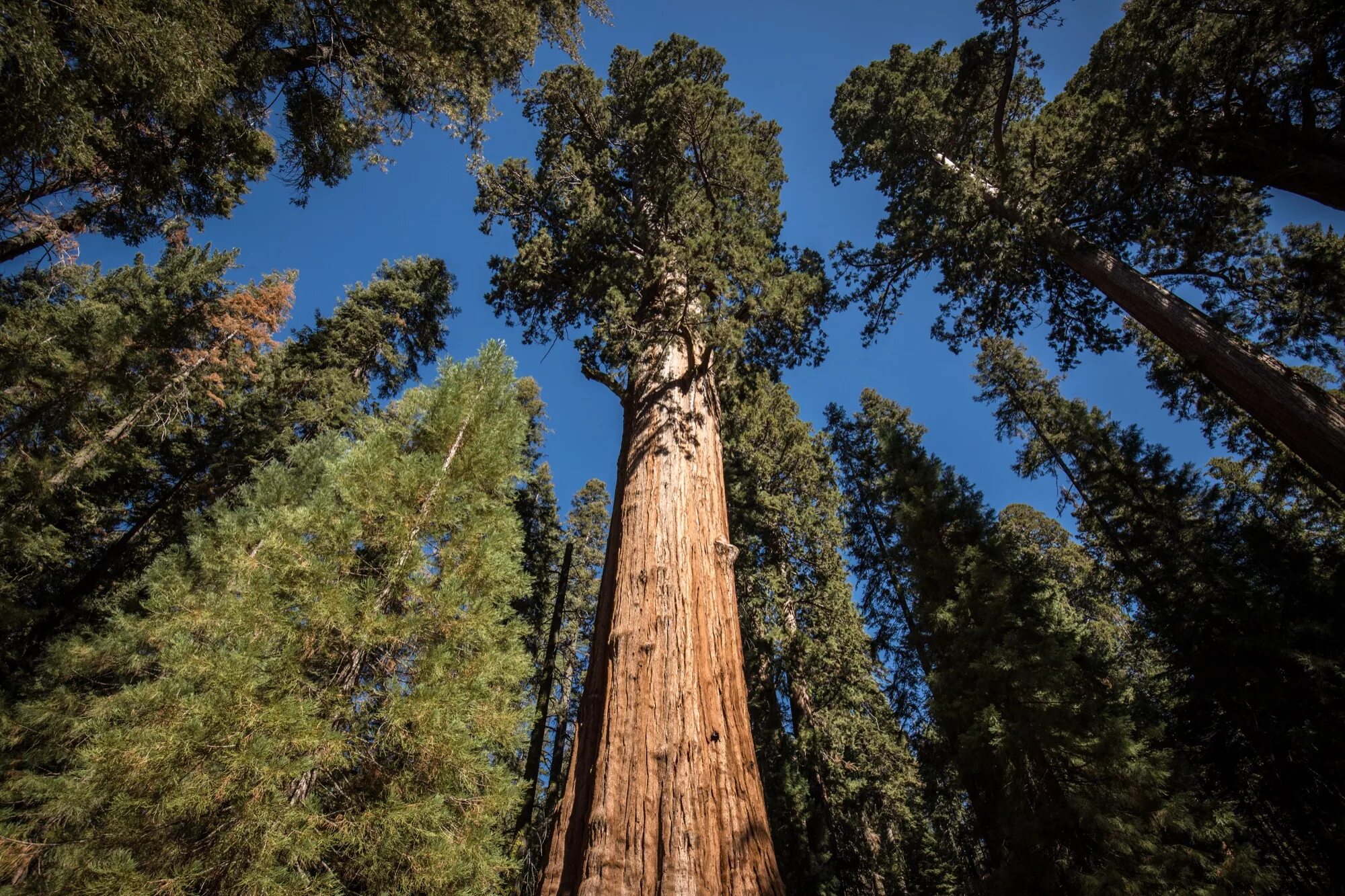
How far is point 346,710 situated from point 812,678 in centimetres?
902

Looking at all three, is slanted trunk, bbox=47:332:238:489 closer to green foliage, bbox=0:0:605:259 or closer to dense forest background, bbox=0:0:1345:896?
dense forest background, bbox=0:0:1345:896

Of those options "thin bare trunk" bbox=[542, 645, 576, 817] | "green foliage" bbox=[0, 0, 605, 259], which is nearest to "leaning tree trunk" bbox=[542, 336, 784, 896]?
"green foliage" bbox=[0, 0, 605, 259]

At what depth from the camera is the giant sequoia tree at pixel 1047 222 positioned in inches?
243

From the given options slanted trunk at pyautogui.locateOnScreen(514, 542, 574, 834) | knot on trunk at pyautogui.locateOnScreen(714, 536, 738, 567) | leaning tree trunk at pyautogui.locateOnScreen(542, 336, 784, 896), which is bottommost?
leaning tree trunk at pyautogui.locateOnScreen(542, 336, 784, 896)

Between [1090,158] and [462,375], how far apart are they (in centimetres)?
995

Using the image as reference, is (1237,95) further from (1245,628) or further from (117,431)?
(117,431)

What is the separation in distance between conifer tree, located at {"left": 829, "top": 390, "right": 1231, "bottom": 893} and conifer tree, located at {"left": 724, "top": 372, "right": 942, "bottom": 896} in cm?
164

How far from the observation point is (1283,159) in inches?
271

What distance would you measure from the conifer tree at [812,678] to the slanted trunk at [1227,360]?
220 inches

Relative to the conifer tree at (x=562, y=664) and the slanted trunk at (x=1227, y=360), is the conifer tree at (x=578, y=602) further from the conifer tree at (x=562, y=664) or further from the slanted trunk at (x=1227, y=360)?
Result: the slanted trunk at (x=1227, y=360)

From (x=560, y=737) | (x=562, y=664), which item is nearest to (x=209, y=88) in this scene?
(x=560, y=737)

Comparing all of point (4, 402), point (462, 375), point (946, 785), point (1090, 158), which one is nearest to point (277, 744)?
point (462, 375)

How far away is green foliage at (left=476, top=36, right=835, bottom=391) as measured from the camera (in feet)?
17.6

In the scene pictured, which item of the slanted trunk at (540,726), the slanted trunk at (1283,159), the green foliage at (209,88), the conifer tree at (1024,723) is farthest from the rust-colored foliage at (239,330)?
the slanted trunk at (1283,159)
